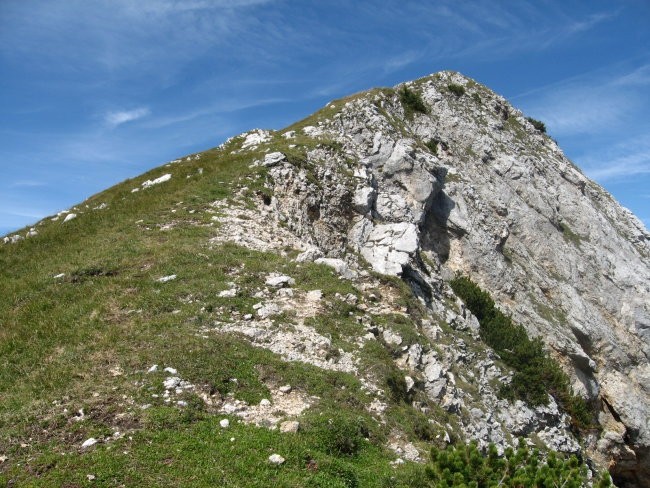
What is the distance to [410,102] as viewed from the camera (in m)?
60.4

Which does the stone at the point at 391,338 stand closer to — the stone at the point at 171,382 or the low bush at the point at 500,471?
the low bush at the point at 500,471

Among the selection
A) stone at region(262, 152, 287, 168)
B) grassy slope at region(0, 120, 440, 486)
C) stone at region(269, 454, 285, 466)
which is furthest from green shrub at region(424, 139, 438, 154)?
stone at region(269, 454, 285, 466)

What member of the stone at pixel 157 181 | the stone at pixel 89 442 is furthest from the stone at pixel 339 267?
the stone at pixel 157 181

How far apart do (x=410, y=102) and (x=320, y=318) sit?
46868 mm

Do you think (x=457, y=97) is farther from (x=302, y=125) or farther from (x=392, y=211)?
(x=392, y=211)

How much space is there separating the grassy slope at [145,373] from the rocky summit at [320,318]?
0.26 feet

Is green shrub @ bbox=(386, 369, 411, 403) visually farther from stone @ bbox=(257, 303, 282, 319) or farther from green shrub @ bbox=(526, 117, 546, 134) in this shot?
green shrub @ bbox=(526, 117, 546, 134)

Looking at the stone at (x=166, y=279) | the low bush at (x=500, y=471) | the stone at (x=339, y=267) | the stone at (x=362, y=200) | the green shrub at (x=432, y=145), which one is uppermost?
the green shrub at (x=432, y=145)

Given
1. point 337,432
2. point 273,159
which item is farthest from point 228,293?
point 273,159

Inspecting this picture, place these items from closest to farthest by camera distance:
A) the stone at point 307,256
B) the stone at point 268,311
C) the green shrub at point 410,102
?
the stone at point 268,311
the stone at point 307,256
the green shrub at point 410,102

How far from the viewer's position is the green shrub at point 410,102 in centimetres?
6001

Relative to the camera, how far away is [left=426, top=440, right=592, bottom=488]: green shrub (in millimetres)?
10031

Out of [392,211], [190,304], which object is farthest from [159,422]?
[392,211]

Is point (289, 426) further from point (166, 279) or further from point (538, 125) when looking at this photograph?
point (538, 125)
